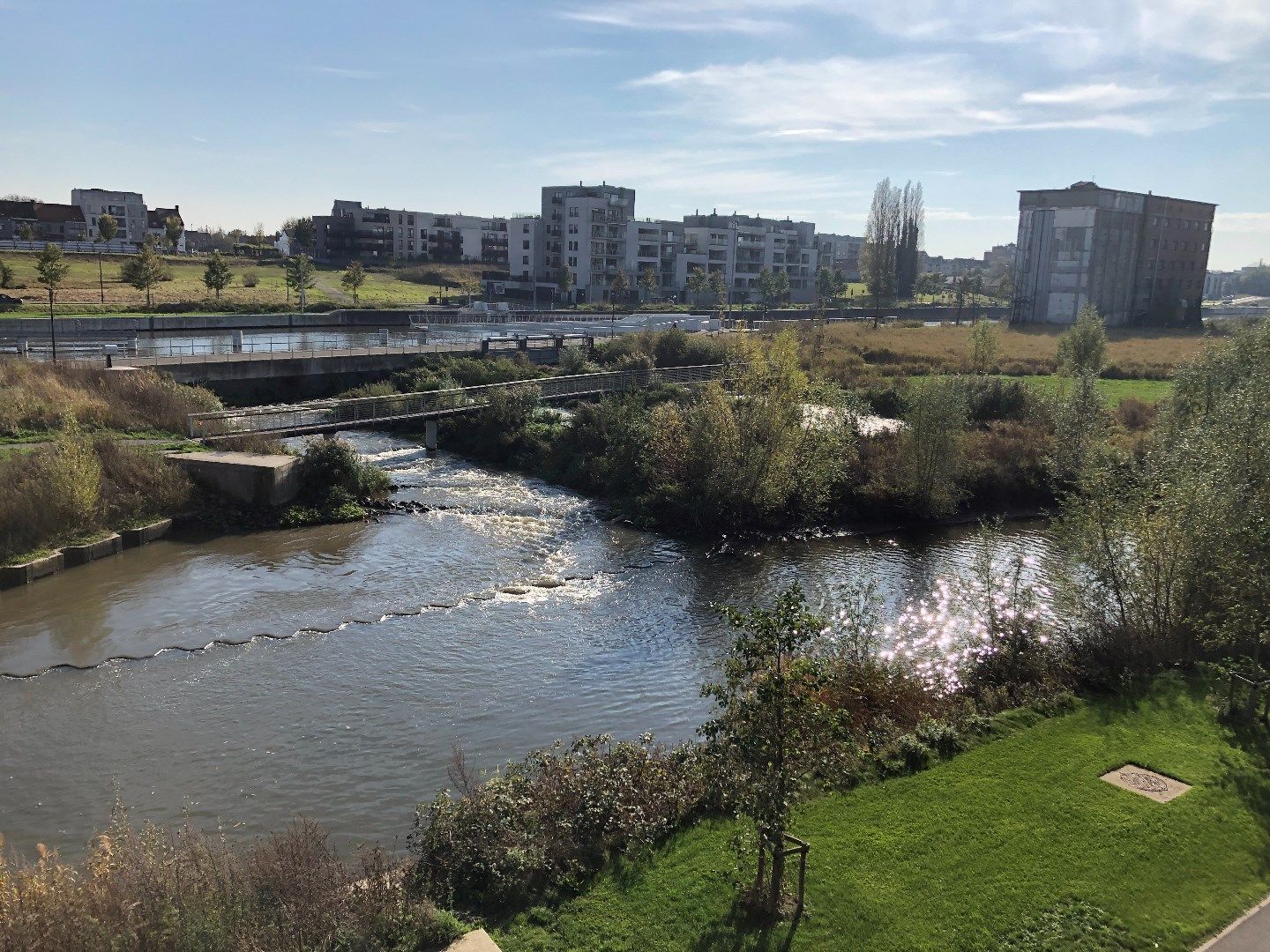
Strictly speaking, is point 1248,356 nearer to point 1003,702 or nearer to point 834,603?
point 834,603

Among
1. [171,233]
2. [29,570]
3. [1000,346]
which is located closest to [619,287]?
[1000,346]

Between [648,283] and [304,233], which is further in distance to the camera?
[304,233]

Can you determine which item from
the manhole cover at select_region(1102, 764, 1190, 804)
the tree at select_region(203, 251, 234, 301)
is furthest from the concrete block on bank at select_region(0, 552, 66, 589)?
the tree at select_region(203, 251, 234, 301)

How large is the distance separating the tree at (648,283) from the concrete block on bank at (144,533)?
80.7 meters

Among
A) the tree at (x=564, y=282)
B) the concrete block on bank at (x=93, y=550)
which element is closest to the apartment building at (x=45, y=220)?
the tree at (x=564, y=282)

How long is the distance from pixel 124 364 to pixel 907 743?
35.4 meters

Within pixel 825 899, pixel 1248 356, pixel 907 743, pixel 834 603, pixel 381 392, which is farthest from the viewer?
pixel 381 392

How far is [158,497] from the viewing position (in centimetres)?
2656

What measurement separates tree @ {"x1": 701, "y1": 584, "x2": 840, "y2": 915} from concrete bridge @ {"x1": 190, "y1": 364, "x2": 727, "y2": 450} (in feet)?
74.9

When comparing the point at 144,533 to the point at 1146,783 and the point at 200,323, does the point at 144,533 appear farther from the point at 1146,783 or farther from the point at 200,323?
the point at 200,323

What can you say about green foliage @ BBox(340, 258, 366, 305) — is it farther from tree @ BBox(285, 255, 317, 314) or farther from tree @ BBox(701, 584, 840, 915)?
tree @ BBox(701, 584, 840, 915)

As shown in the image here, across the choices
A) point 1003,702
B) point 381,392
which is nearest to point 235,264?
point 381,392

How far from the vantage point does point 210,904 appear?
8.90 m

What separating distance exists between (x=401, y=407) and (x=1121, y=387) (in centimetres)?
3813
